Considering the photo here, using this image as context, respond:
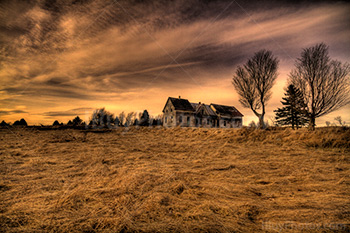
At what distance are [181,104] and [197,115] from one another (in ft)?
12.7

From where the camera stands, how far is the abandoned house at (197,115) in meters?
31.2

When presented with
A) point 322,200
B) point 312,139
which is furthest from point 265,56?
point 322,200

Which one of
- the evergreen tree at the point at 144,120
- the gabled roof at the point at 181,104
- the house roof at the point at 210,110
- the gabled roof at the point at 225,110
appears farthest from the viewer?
the gabled roof at the point at 225,110

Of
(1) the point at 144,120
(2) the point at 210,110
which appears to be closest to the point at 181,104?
(2) the point at 210,110

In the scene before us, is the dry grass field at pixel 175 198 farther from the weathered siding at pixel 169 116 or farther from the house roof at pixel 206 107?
the house roof at pixel 206 107

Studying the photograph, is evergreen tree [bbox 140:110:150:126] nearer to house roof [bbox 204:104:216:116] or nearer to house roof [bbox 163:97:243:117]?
house roof [bbox 163:97:243:117]

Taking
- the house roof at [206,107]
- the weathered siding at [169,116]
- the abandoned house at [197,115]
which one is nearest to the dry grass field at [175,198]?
the abandoned house at [197,115]

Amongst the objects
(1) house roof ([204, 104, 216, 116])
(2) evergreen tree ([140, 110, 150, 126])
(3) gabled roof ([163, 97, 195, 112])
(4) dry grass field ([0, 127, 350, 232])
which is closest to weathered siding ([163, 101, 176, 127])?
(3) gabled roof ([163, 97, 195, 112])

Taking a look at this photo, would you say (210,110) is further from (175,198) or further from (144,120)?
(175,198)

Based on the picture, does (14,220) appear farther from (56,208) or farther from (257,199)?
(257,199)

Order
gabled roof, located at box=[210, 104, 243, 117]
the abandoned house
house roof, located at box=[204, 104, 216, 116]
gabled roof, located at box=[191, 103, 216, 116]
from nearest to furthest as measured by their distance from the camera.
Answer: the abandoned house, gabled roof, located at box=[191, 103, 216, 116], house roof, located at box=[204, 104, 216, 116], gabled roof, located at box=[210, 104, 243, 117]

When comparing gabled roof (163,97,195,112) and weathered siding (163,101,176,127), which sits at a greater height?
gabled roof (163,97,195,112)

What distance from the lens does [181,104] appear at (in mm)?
32406

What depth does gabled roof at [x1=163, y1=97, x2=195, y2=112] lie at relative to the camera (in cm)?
3148
